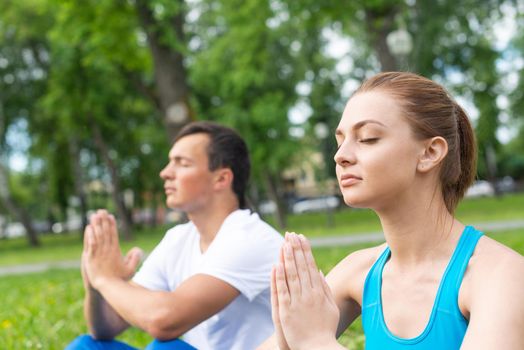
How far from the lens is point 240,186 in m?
3.83

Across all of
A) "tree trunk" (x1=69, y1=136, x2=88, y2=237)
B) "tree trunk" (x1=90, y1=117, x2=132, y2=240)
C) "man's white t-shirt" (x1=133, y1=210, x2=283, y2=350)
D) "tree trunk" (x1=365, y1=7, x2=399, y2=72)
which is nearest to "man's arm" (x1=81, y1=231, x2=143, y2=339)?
"man's white t-shirt" (x1=133, y1=210, x2=283, y2=350)

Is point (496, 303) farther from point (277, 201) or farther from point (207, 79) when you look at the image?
point (277, 201)

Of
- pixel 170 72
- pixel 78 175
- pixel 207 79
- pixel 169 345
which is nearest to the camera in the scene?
pixel 169 345

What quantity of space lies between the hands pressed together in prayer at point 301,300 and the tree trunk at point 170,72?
12935 mm

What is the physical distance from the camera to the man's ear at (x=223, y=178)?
12.1 feet

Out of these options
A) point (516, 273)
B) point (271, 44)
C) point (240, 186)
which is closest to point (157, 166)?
point (271, 44)

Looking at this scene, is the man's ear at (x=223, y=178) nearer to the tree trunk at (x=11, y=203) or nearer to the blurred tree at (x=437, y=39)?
the blurred tree at (x=437, y=39)

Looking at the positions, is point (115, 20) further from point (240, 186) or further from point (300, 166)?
point (300, 166)

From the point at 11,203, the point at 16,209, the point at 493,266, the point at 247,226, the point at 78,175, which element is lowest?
the point at 16,209

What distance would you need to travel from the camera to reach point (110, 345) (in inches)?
135

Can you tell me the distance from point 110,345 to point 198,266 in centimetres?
57

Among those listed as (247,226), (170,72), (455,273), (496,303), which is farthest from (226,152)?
(170,72)

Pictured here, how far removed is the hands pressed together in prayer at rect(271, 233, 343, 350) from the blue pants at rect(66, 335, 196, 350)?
1333 millimetres

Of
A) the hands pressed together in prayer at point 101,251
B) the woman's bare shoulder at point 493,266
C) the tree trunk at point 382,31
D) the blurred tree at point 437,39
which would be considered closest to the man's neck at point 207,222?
the hands pressed together in prayer at point 101,251
